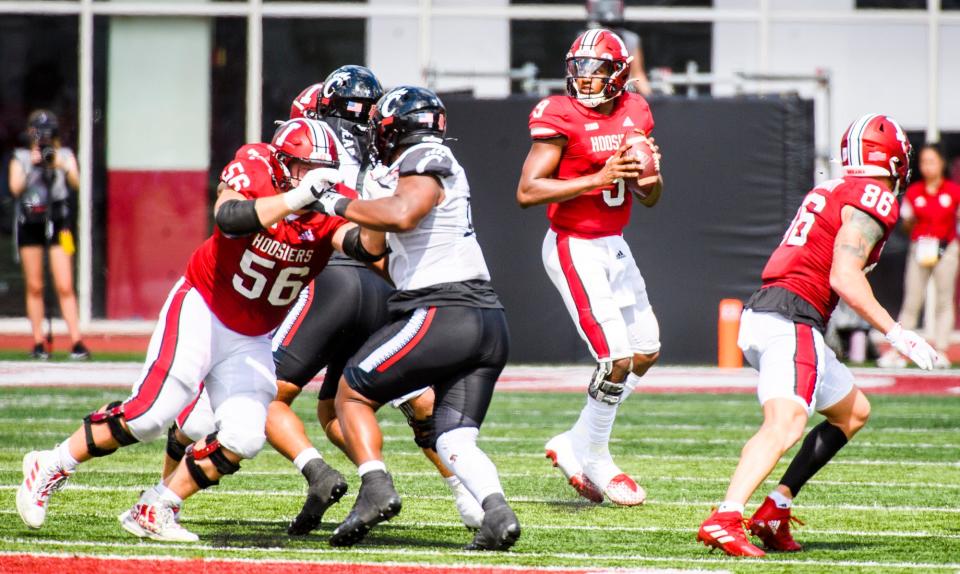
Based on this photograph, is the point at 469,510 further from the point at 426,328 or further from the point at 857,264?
the point at 857,264

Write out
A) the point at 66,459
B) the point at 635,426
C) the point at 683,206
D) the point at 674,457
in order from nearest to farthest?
the point at 66,459 < the point at 674,457 < the point at 635,426 < the point at 683,206

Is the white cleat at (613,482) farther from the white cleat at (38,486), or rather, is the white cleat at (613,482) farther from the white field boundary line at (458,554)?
the white cleat at (38,486)

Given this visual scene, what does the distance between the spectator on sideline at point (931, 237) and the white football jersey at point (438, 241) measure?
8.48 meters

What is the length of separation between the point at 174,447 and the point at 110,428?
48cm

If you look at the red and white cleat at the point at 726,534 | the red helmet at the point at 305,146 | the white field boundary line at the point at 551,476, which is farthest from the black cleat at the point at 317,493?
the white field boundary line at the point at 551,476

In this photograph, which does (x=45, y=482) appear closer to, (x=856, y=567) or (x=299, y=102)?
(x=299, y=102)

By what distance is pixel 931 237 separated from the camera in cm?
1308

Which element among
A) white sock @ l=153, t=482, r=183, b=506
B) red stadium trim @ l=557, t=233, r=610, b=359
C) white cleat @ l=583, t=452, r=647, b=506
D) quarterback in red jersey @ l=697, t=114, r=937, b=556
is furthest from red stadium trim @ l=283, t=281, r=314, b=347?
quarterback in red jersey @ l=697, t=114, r=937, b=556

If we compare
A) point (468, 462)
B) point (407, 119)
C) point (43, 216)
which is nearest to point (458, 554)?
point (468, 462)

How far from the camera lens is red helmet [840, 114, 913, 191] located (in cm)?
548

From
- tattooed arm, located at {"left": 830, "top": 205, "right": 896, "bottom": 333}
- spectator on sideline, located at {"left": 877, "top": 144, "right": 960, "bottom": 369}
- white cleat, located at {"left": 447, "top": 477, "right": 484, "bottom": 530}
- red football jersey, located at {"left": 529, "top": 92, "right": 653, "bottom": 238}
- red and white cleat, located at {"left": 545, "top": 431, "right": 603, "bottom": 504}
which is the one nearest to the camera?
tattooed arm, located at {"left": 830, "top": 205, "right": 896, "bottom": 333}

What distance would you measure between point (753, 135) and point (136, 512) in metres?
8.68

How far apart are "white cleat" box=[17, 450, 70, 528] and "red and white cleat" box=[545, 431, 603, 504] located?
225 cm

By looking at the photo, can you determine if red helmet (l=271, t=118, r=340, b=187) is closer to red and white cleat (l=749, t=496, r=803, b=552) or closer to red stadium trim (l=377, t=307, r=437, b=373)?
red stadium trim (l=377, t=307, r=437, b=373)
